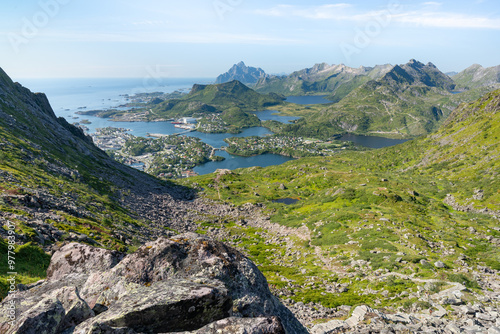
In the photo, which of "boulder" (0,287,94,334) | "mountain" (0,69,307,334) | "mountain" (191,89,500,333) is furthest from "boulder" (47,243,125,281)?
"mountain" (191,89,500,333)

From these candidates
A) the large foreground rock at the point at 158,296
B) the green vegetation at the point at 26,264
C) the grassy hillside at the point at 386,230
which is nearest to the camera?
the large foreground rock at the point at 158,296

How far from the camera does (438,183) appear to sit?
8450cm

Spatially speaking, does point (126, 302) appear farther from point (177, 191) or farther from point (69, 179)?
point (177, 191)

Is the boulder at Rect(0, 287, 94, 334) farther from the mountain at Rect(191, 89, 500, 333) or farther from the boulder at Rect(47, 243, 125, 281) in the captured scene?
the mountain at Rect(191, 89, 500, 333)

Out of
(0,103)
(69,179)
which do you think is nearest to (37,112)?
(0,103)

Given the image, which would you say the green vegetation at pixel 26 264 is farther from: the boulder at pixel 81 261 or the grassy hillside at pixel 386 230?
the grassy hillside at pixel 386 230

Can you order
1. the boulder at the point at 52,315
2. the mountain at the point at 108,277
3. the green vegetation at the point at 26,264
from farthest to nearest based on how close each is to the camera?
the green vegetation at the point at 26,264 → the mountain at the point at 108,277 → the boulder at the point at 52,315

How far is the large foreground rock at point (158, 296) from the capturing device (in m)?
8.64

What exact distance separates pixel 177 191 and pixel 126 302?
97585 millimetres

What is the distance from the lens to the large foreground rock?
28.3ft

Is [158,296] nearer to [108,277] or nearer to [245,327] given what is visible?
[245,327]

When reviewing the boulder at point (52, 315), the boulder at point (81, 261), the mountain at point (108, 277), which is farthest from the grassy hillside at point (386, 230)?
the boulder at point (52, 315)

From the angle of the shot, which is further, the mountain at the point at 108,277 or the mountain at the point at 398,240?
the mountain at the point at 398,240

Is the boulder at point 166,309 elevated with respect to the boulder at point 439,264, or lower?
elevated
